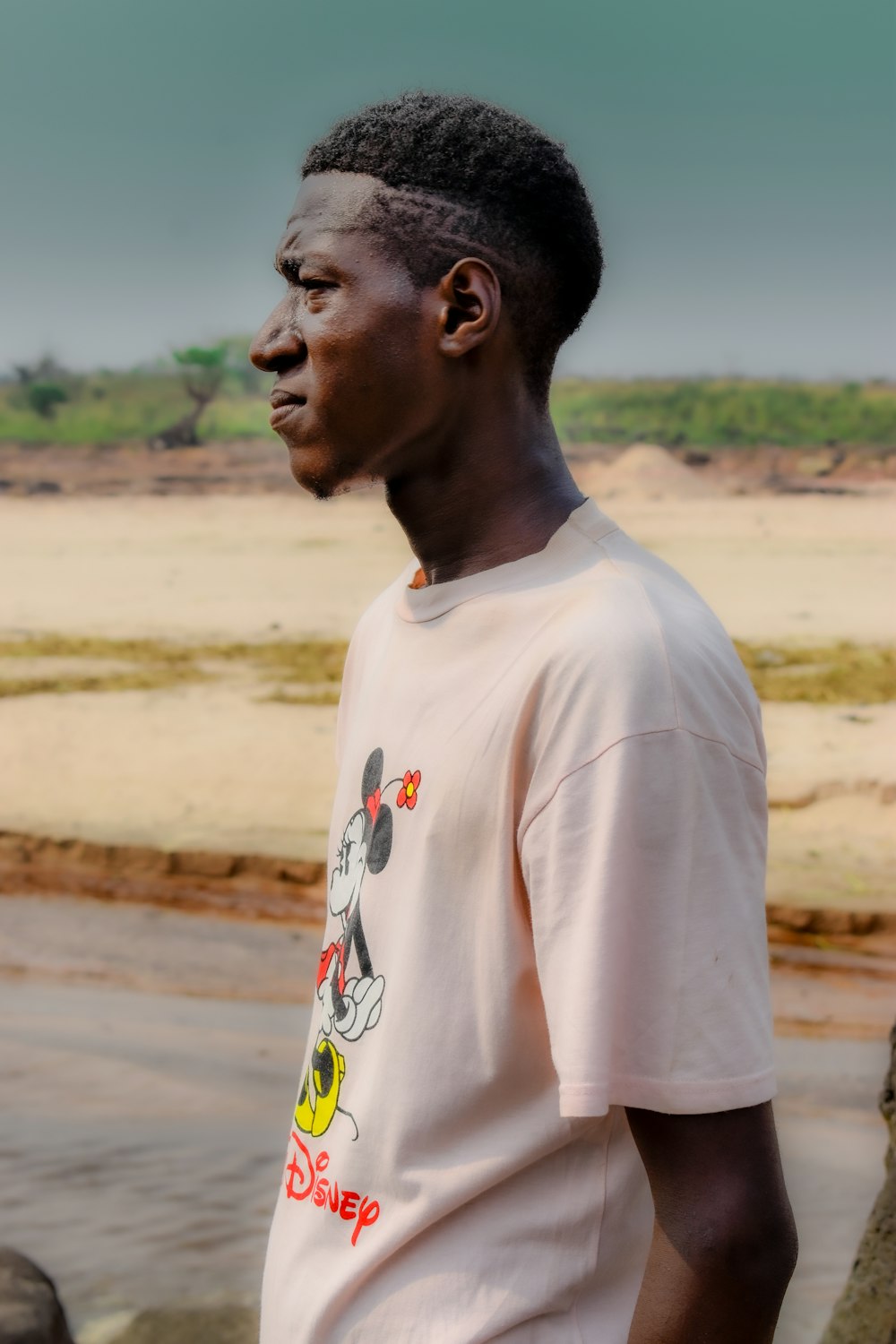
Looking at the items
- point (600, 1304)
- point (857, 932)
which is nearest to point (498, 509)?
point (600, 1304)

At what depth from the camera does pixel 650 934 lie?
98cm

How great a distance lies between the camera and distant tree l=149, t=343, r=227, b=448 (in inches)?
829

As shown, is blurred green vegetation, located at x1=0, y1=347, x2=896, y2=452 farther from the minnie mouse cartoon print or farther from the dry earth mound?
the minnie mouse cartoon print

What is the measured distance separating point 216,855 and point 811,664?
18.2ft

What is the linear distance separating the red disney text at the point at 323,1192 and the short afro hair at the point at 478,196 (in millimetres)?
602

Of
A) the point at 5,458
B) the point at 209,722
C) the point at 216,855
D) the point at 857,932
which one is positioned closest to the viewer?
the point at 857,932

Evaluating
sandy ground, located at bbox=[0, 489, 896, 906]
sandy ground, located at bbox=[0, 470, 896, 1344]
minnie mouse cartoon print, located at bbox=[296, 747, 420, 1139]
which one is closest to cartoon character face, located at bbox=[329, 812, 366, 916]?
minnie mouse cartoon print, located at bbox=[296, 747, 420, 1139]

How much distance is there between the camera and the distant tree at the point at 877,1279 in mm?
2176

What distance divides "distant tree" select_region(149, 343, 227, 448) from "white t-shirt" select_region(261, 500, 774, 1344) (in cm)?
2029

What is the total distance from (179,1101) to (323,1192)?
3.78 meters

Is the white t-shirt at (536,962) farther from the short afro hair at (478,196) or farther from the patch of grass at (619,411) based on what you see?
the patch of grass at (619,411)

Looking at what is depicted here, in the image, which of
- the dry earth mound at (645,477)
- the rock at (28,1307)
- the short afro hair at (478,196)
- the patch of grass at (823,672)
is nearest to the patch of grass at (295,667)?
the patch of grass at (823,672)

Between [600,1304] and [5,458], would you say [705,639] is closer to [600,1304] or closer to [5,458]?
[600,1304]

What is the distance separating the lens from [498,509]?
119cm
